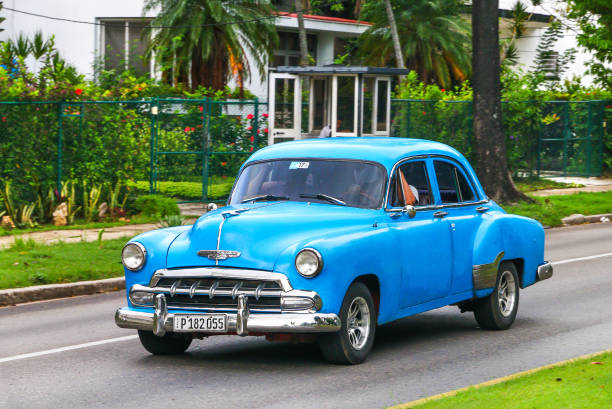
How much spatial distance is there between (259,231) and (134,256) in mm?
1045

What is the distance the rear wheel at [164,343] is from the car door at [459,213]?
2.38m

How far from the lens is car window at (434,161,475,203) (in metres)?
9.57

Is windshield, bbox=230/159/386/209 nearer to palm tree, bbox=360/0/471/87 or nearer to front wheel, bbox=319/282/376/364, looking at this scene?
front wheel, bbox=319/282/376/364

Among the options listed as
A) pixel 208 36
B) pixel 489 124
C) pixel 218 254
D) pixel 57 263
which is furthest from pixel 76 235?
pixel 208 36

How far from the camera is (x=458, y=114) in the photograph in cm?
2662

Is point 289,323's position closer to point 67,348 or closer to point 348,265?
point 348,265

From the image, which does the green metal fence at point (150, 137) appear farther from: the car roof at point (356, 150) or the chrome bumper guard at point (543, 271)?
the chrome bumper guard at point (543, 271)

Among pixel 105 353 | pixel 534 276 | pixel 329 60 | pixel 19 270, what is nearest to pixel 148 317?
pixel 105 353

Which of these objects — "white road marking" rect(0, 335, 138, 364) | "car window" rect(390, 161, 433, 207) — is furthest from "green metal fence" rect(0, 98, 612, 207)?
"car window" rect(390, 161, 433, 207)

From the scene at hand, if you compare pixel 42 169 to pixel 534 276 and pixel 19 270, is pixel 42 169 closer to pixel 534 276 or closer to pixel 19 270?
pixel 19 270

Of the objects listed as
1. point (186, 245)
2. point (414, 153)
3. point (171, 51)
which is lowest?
point (186, 245)

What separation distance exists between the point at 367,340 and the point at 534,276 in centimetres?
294

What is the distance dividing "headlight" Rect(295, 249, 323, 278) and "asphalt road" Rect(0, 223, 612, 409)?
2.56 ft

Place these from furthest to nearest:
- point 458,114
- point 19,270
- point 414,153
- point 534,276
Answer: point 458,114, point 19,270, point 534,276, point 414,153
